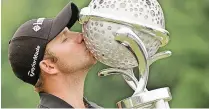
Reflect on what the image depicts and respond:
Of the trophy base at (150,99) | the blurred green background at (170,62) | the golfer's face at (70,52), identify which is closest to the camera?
the trophy base at (150,99)

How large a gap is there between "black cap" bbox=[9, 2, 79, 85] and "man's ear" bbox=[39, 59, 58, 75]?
0.04 ft

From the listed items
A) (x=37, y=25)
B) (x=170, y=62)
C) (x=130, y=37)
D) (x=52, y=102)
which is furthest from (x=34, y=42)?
(x=170, y=62)

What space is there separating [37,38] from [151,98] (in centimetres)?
40

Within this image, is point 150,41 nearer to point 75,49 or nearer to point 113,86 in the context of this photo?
point 75,49

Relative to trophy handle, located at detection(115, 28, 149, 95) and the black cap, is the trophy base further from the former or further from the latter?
the black cap

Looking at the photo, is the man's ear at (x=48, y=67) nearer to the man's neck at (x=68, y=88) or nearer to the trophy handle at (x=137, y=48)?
the man's neck at (x=68, y=88)

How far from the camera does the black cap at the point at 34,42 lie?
71.5 inches

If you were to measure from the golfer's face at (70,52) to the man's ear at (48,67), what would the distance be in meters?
0.01

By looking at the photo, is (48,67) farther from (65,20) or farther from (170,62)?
(170,62)

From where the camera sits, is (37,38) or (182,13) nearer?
(37,38)

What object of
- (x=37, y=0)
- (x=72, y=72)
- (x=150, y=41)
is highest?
(x=150, y=41)

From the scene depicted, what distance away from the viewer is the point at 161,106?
1.56 meters

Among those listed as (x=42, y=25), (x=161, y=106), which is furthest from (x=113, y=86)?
(x=161, y=106)

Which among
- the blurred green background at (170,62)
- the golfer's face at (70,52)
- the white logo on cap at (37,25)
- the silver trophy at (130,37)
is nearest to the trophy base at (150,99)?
the silver trophy at (130,37)
